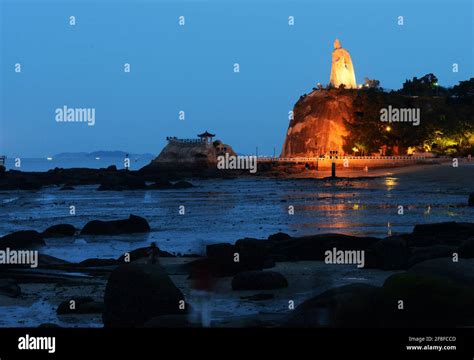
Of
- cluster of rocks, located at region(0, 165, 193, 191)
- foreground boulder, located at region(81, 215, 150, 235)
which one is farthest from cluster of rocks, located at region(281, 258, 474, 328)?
cluster of rocks, located at region(0, 165, 193, 191)

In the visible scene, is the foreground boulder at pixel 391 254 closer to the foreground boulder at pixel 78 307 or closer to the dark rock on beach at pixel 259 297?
the dark rock on beach at pixel 259 297

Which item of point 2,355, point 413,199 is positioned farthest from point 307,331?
point 413,199

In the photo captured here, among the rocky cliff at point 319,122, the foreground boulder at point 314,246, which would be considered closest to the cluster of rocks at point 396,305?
the foreground boulder at point 314,246

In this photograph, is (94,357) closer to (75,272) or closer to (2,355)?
(2,355)

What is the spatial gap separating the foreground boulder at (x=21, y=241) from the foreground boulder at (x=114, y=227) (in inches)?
181

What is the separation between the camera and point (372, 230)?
104 feet

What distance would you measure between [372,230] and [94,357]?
23152 mm

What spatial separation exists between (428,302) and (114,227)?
22.1 metres

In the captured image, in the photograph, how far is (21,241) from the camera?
2627cm

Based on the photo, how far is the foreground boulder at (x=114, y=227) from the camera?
31.9 m

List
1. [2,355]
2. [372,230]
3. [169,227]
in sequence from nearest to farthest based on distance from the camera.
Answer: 1. [2,355]
2. [372,230]
3. [169,227]

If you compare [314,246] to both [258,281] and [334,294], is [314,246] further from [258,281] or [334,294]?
[334,294]

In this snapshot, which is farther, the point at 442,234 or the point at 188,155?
the point at 188,155

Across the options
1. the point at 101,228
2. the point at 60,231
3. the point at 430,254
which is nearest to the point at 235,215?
the point at 101,228
